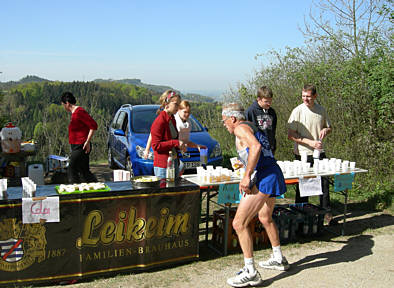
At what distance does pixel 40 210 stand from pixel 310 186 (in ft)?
11.1

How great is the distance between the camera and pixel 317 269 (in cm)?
434

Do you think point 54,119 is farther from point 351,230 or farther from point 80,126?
point 351,230

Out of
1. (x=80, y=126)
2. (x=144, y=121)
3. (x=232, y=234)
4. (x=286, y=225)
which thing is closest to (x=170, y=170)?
(x=232, y=234)

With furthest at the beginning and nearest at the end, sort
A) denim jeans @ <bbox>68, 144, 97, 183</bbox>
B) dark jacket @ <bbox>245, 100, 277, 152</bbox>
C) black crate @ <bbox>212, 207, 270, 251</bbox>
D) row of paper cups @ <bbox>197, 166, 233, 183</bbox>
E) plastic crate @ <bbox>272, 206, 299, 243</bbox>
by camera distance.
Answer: denim jeans @ <bbox>68, 144, 97, 183</bbox>, dark jacket @ <bbox>245, 100, 277, 152</bbox>, plastic crate @ <bbox>272, 206, 299, 243</bbox>, black crate @ <bbox>212, 207, 270, 251</bbox>, row of paper cups @ <bbox>197, 166, 233, 183</bbox>

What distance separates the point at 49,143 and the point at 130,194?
12991 mm

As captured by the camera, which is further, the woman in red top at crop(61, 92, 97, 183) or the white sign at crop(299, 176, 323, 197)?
the woman in red top at crop(61, 92, 97, 183)

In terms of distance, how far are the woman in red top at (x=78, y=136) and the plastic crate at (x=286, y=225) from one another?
3.11 metres

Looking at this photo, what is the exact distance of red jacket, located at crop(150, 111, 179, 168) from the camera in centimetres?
459

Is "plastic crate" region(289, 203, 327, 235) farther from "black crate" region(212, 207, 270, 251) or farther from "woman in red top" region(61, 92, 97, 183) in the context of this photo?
"woman in red top" region(61, 92, 97, 183)

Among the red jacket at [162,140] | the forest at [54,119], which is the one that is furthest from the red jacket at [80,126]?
the forest at [54,119]

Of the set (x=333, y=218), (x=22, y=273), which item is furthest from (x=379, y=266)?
(x=22, y=273)

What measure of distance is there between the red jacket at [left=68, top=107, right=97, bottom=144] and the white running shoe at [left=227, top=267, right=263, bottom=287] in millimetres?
3456

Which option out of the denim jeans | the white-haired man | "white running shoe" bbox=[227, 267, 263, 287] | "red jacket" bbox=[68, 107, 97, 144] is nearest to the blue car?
the denim jeans

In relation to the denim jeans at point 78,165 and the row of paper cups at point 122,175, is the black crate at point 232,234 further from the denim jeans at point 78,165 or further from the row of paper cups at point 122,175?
the denim jeans at point 78,165
